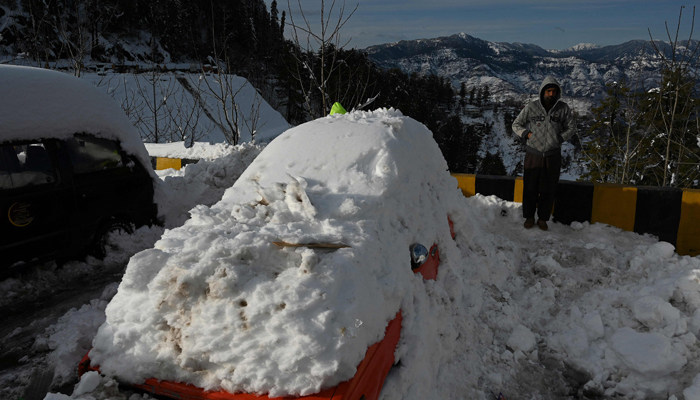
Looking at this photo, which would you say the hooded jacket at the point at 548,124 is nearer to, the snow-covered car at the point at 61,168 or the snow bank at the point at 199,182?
the snow bank at the point at 199,182

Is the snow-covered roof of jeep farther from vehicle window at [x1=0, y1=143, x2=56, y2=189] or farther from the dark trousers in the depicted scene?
the dark trousers

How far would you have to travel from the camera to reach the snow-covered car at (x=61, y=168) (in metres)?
3.92

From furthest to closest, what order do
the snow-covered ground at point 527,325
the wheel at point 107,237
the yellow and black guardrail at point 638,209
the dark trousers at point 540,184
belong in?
the dark trousers at point 540,184 < the wheel at point 107,237 < the yellow and black guardrail at point 638,209 < the snow-covered ground at point 527,325

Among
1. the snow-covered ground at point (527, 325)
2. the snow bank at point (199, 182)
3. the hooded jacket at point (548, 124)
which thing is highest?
the hooded jacket at point (548, 124)

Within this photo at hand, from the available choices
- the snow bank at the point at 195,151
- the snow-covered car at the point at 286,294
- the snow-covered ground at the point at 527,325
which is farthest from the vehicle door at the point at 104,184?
the snow-covered car at the point at 286,294

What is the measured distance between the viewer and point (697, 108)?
36.7 ft

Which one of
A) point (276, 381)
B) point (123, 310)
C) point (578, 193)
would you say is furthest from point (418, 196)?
point (578, 193)

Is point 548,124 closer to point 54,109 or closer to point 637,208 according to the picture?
point 637,208

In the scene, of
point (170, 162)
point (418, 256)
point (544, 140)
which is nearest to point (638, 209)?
point (544, 140)

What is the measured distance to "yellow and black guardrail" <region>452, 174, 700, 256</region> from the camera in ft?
14.5

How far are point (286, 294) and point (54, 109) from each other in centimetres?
428

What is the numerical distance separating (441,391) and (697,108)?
13598mm

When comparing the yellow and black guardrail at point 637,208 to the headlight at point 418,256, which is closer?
the headlight at point 418,256

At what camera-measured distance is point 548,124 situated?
4.89m
